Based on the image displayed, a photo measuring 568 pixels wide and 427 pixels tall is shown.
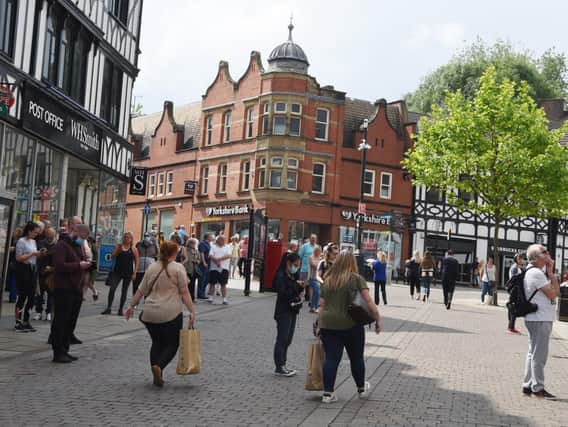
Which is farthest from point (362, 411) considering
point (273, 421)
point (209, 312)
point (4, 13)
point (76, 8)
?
point (76, 8)

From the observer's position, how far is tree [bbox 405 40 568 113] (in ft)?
202

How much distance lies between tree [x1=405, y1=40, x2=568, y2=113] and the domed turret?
16365 millimetres

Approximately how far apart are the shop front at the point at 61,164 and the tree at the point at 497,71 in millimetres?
37549

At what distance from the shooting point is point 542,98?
62.8 metres

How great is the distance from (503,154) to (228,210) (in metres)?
20.3

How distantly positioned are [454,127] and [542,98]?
33048 millimetres

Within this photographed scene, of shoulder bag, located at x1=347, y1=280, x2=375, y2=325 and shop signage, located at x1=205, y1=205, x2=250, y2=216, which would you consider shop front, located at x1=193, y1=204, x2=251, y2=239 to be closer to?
shop signage, located at x1=205, y1=205, x2=250, y2=216

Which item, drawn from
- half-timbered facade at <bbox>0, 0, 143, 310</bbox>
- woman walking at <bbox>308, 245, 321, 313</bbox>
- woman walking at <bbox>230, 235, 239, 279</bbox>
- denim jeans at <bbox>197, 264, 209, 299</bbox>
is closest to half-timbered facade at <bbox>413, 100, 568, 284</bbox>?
woman walking at <bbox>230, 235, 239, 279</bbox>

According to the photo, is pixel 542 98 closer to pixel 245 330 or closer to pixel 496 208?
pixel 496 208

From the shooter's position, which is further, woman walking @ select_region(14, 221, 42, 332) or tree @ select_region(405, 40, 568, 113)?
tree @ select_region(405, 40, 568, 113)

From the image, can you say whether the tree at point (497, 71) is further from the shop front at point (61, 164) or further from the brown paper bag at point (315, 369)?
the brown paper bag at point (315, 369)

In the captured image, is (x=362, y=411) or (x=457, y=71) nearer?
(x=362, y=411)

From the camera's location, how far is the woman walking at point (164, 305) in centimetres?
903

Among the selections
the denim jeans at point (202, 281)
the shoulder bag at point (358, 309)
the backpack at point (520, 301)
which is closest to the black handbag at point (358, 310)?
the shoulder bag at point (358, 309)
